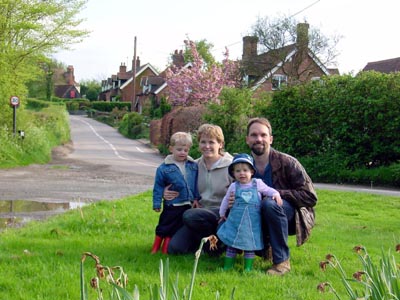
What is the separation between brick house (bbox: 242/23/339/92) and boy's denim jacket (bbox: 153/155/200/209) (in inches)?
1208

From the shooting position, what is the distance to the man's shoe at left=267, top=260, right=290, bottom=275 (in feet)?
17.6

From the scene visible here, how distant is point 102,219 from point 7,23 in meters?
17.1

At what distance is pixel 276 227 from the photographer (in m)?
5.43

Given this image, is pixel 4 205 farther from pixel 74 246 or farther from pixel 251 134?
pixel 251 134

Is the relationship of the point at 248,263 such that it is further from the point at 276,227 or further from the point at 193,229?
the point at 193,229

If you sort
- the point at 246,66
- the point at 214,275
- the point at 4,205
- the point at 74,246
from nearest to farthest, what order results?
the point at 214,275 < the point at 74,246 < the point at 4,205 < the point at 246,66

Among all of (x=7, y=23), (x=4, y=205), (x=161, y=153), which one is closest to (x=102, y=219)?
(x=4, y=205)

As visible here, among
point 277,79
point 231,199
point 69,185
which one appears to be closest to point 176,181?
point 231,199

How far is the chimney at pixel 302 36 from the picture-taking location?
37.6m

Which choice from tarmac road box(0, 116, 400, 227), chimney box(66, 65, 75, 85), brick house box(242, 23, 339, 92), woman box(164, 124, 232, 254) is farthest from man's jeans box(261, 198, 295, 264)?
chimney box(66, 65, 75, 85)

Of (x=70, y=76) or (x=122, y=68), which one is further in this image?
(x=70, y=76)

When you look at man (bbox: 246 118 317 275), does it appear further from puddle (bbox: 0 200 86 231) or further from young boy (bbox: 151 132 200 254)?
puddle (bbox: 0 200 86 231)

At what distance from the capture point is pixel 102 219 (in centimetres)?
805

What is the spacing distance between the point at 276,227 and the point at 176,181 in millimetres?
1277
